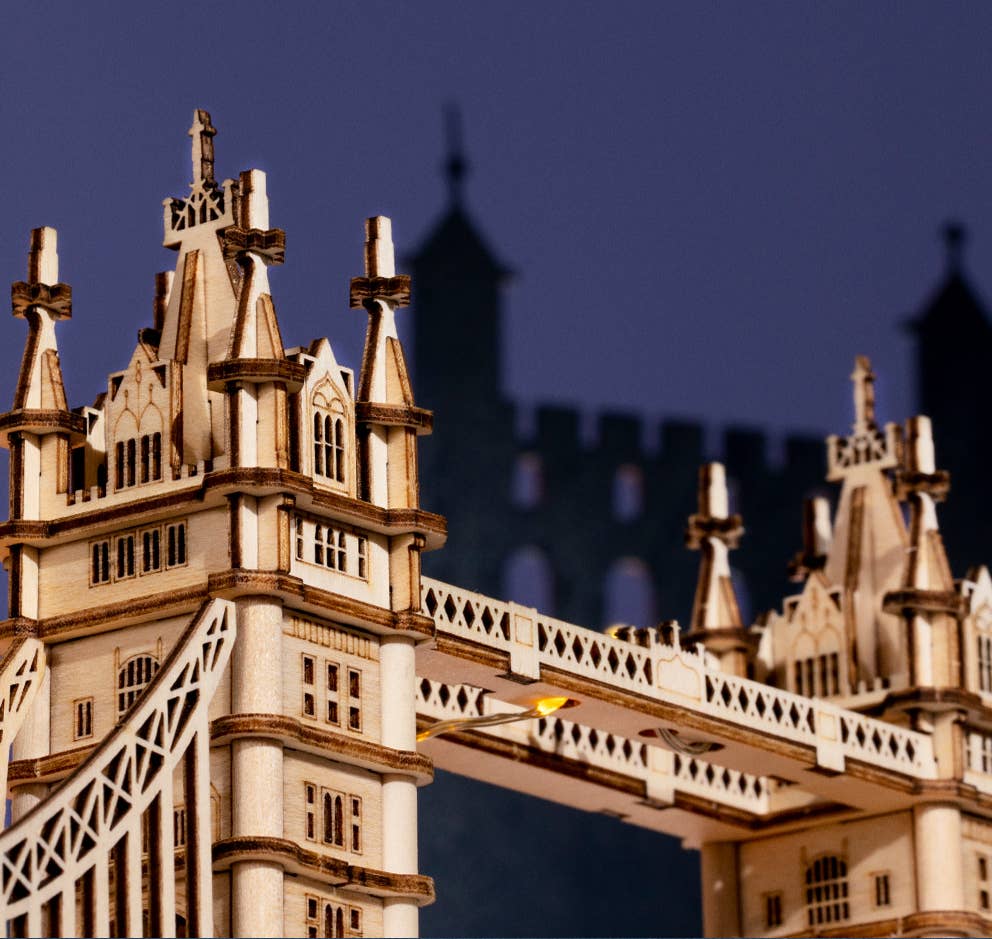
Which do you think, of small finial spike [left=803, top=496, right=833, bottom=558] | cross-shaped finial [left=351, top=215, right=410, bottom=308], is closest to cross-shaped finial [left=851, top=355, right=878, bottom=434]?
small finial spike [left=803, top=496, right=833, bottom=558]

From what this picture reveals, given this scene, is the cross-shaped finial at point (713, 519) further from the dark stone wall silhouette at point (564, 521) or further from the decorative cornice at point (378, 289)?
the dark stone wall silhouette at point (564, 521)

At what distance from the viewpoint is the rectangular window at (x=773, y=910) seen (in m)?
84.9

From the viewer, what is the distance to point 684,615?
120 metres

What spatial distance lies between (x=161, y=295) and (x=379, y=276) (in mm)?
4163

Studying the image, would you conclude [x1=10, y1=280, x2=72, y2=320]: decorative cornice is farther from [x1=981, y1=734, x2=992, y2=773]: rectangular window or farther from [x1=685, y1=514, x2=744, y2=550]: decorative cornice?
[x1=981, y1=734, x2=992, y2=773]: rectangular window

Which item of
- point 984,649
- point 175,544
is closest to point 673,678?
point 984,649

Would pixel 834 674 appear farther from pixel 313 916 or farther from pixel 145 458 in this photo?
pixel 313 916

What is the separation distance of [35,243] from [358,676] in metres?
10.3

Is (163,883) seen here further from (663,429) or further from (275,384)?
(663,429)

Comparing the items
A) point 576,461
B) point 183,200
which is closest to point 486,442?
point 576,461

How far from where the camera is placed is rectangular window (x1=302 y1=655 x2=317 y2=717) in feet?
212

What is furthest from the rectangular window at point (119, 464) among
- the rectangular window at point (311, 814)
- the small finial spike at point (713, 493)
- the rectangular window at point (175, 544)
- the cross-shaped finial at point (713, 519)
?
the small finial spike at point (713, 493)

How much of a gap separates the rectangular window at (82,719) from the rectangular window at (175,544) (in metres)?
2.85

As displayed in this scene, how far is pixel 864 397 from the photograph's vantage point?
8950 centimetres
